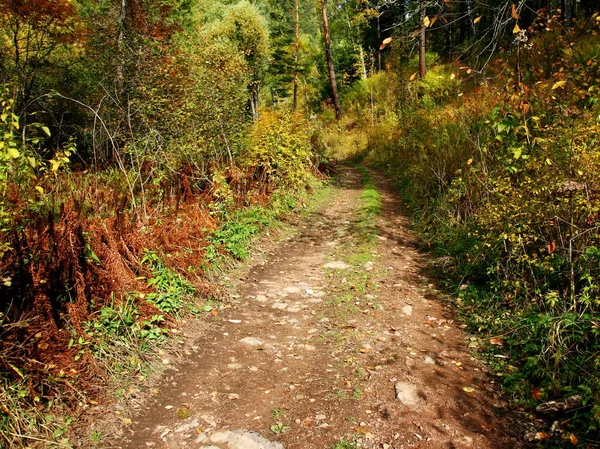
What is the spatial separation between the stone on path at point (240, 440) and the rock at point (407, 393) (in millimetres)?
1128

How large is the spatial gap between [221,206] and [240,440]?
4.53 meters

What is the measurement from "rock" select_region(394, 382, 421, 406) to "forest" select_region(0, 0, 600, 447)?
83cm

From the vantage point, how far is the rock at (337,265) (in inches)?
249

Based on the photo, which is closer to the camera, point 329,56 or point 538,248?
point 538,248

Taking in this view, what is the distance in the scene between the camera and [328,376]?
148 inches

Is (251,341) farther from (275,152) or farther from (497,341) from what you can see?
(275,152)

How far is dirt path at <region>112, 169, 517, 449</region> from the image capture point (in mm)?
3055

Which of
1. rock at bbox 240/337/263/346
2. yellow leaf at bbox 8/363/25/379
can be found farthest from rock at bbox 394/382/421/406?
yellow leaf at bbox 8/363/25/379

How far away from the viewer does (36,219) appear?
12.0 ft

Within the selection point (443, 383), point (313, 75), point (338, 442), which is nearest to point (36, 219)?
point (338, 442)

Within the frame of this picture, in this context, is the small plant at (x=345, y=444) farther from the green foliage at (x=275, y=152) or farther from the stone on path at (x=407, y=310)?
the green foliage at (x=275, y=152)

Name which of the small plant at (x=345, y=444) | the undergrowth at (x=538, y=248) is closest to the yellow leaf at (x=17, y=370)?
the small plant at (x=345, y=444)

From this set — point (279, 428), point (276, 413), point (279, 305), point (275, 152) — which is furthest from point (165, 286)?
point (275, 152)

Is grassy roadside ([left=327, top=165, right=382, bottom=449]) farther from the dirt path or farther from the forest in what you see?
the forest
